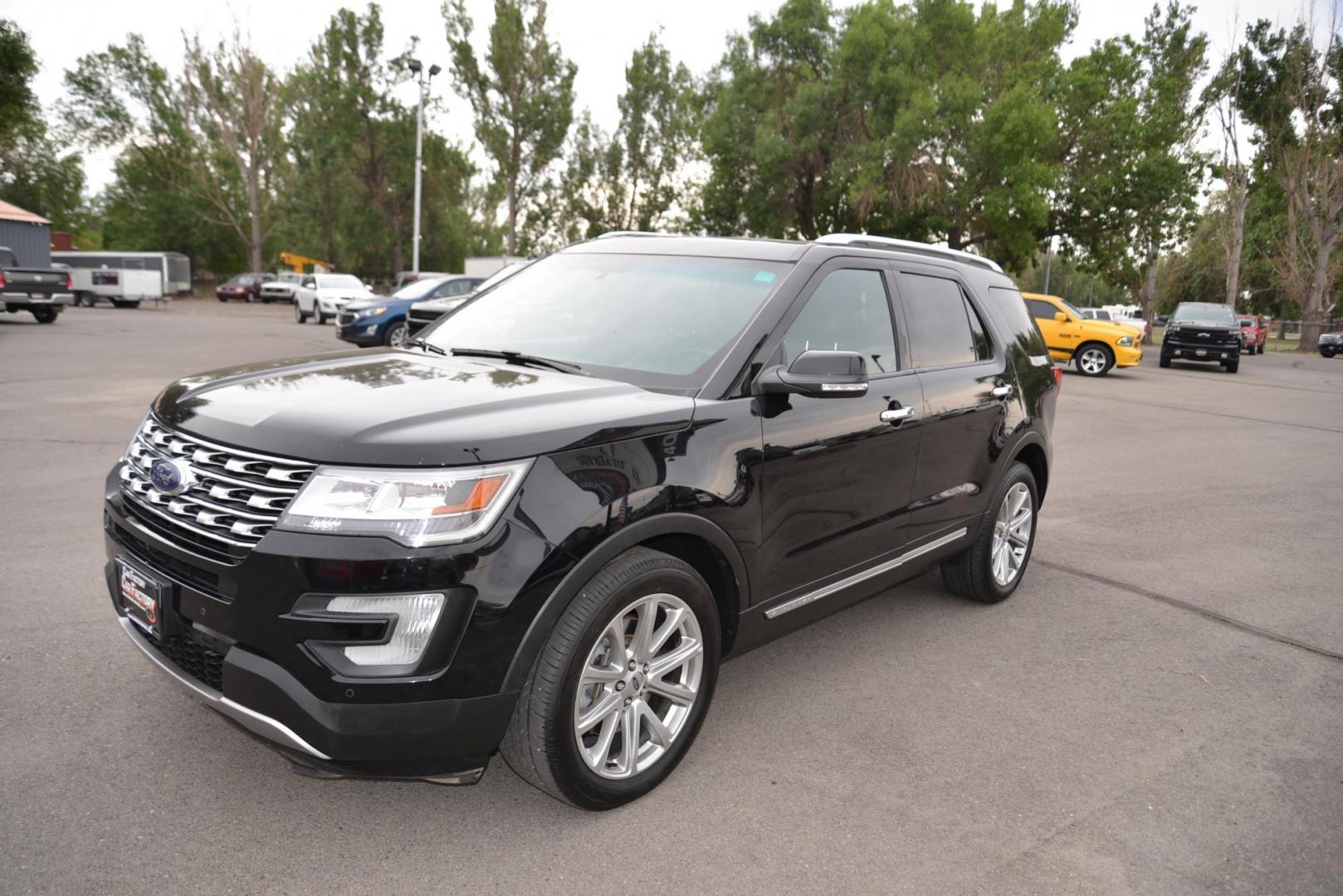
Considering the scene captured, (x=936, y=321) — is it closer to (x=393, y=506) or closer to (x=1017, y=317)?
(x=1017, y=317)

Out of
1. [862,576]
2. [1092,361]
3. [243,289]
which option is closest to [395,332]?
[1092,361]

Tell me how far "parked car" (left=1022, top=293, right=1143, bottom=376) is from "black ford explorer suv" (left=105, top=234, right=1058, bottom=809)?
64.6 feet

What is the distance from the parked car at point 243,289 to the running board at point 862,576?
5242 centimetres

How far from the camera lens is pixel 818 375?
10.5 ft

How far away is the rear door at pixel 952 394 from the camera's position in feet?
13.8

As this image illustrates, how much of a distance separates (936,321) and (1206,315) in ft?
85.1

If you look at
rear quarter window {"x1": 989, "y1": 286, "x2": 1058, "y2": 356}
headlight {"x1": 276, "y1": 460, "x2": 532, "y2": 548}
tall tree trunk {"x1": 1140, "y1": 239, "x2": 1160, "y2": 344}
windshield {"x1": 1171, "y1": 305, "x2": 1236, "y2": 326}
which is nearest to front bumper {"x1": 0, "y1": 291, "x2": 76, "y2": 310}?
rear quarter window {"x1": 989, "y1": 286, "x2": 1058, "y2": 356}

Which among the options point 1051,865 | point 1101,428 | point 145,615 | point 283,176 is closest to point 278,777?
point 145,615

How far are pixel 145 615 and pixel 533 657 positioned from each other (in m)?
1.24

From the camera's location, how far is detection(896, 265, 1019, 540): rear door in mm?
4219

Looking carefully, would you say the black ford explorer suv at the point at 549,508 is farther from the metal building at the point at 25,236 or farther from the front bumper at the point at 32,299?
the metal building at the point at 25,236

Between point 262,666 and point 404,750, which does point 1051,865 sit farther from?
point 262,666

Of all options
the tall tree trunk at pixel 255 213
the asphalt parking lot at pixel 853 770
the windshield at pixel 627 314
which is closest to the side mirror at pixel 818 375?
the windshield at pixel 627 314

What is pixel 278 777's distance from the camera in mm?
3033
